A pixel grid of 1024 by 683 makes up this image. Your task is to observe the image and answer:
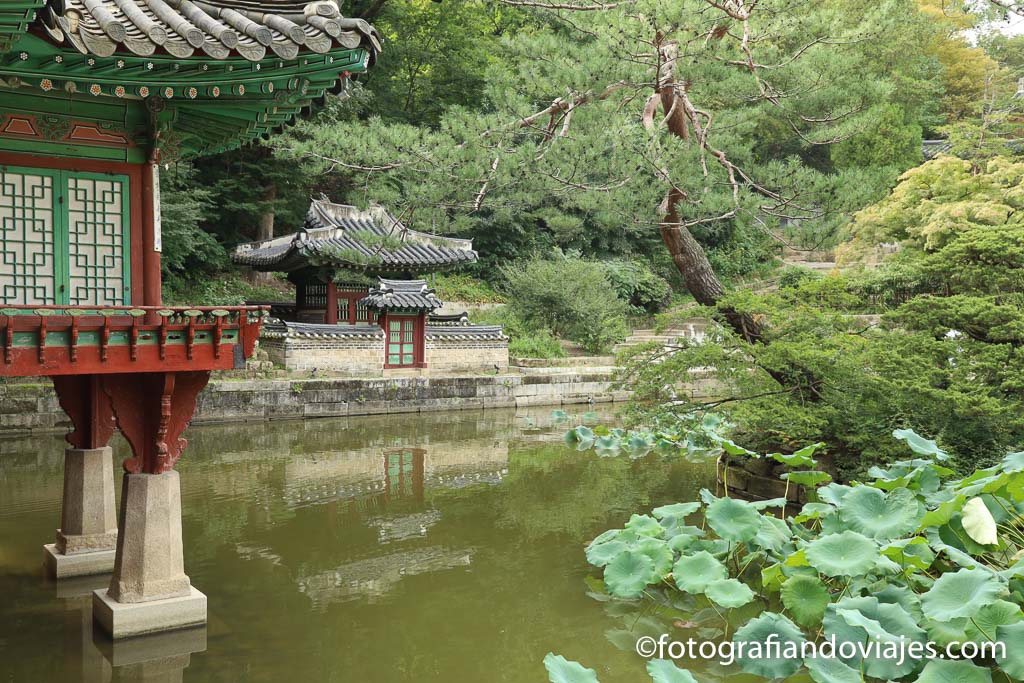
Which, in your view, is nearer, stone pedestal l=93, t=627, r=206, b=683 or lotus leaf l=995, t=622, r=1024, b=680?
lotus leaf l=995, t=622, r=1024, b=680

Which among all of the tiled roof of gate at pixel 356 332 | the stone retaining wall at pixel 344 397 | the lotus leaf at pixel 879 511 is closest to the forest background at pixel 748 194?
the lotus leaf at pixel 879 511

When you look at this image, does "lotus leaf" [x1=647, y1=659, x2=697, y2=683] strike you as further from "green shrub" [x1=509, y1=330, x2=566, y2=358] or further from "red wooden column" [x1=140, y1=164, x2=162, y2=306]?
"green shrub" [x1=509, y1=330, x2=566, y2=358]

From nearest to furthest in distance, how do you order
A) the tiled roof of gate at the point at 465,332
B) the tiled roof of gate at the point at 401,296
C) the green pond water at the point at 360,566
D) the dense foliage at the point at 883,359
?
the green pond water at the point at 360,566, the dense foliage at the point at 883,359, the tiled roof of gate at the point at 401,296, the tiled roof of gate at the point at 465,332

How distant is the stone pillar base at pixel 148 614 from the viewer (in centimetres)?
543

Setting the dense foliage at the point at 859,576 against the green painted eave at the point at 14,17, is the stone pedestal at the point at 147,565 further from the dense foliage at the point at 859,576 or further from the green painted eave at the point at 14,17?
the dense foliage at the point at 859,576

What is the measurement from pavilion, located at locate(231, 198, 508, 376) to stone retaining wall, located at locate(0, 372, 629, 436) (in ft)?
4.51

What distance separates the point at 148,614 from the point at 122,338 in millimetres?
2010

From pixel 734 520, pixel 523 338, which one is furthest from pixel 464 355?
pixel 734 520

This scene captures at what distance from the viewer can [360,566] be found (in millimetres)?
7309

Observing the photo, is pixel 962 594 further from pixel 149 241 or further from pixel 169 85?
pixel 149 241

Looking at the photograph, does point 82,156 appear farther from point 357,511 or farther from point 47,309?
point 357,511

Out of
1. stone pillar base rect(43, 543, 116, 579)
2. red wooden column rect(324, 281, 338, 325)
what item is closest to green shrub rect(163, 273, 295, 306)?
red wooden column rect(324, 281, 338, 325)

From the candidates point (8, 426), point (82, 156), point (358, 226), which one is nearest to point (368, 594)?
point (82, 156)

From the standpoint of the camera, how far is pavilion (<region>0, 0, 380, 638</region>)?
4.61 meters
